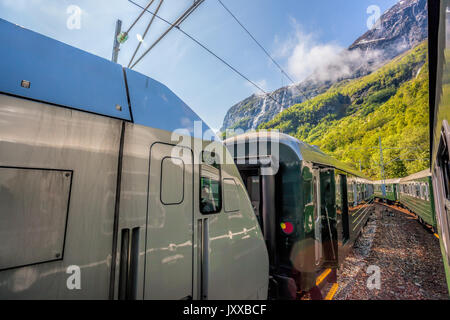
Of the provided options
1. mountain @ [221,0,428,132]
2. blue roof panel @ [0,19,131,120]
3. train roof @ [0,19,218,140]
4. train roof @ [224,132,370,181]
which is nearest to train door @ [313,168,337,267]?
train roof @ [224,132,370,181]

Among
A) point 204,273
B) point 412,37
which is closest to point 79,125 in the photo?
point 204,273

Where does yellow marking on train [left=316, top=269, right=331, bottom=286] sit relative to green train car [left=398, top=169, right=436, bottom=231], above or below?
below

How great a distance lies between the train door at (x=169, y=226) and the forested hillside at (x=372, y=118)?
163 feet

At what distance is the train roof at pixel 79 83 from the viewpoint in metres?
1.29

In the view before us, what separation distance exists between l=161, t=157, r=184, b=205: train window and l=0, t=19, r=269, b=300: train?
0.03ft

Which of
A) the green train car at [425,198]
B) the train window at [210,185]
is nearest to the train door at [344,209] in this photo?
the train window at [210,185]

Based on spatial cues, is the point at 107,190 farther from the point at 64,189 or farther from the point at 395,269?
the point at 395,269

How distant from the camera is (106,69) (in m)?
1.77

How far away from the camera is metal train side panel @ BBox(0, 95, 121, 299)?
1.14 m

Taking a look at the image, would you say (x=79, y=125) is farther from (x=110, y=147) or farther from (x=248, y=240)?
(x=248, y=240)

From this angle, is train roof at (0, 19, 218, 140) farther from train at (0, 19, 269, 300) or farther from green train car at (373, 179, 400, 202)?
green train car at (373, 179, 400, 202)

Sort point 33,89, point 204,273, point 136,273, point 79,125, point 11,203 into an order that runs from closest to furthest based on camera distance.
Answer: point 11,203 → point 33,89 → point 79,125 → point 136,273 → point 204,273

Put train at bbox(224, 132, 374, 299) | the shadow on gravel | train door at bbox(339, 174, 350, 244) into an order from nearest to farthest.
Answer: train at bbox(224, 132, 374, 299), the shadow on gravel, train door at bbox(339, 174, 350, 244)
